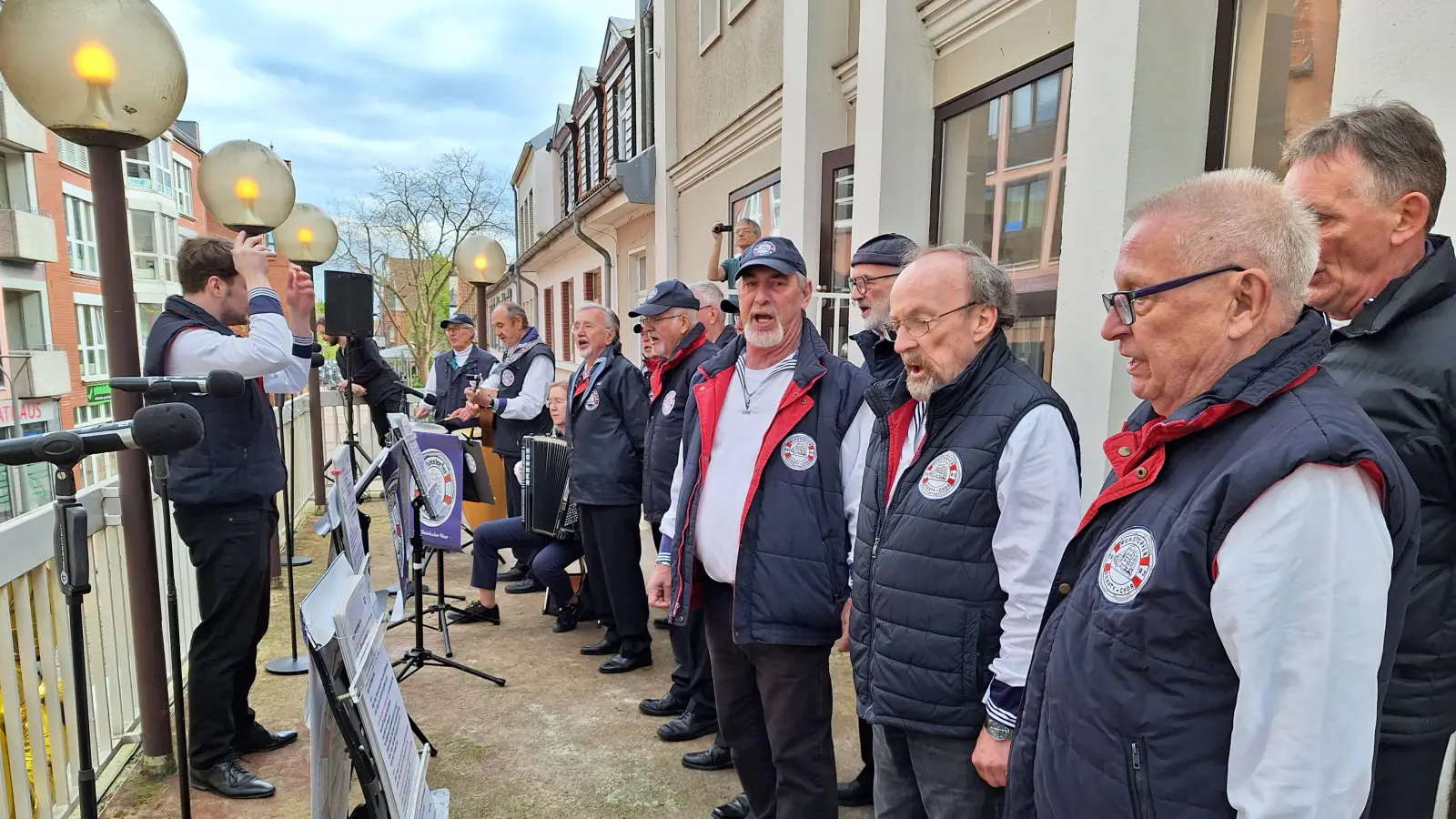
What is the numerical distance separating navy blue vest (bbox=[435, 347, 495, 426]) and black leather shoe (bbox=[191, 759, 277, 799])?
3973mm

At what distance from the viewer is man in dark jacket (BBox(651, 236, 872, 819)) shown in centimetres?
243

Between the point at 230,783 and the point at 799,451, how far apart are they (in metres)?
2.78

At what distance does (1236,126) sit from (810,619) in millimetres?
2447

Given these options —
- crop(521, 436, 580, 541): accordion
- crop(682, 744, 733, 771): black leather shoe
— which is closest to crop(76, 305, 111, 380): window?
crop(521, 436, 580, 541): accordion

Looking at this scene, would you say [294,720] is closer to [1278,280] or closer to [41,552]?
[41,552]

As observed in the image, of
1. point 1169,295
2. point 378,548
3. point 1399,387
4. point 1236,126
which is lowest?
point 378,548

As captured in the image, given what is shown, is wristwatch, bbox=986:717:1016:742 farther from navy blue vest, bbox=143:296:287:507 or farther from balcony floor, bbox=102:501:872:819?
navy blue vest, bbox=143:296:287:507

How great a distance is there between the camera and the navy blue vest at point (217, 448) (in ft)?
9.98

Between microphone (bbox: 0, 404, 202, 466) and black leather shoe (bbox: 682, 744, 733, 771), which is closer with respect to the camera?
microphone (bbox: 0, 404, 202, 466)

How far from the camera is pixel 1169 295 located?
1.23 metres

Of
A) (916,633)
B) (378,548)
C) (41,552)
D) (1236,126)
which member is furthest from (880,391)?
(378,548)

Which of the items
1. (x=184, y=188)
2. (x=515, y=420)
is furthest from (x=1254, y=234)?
(x=184, y=188)

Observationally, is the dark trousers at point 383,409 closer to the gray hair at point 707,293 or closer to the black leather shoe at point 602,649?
the black leather shoe at point 602,649

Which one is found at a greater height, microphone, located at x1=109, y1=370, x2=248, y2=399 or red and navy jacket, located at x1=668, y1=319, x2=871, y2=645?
microphone, located at x1=109, y1=370, x2=248, y2=399
